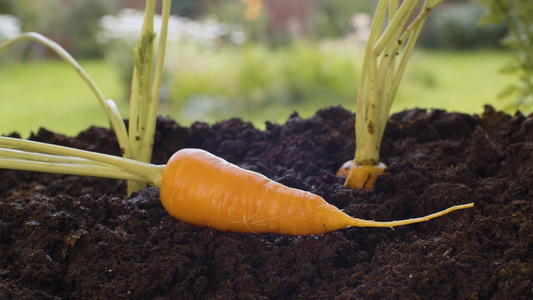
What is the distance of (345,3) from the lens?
31.5 feet

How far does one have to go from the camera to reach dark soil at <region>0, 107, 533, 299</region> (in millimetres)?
1015

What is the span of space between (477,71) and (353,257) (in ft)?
20.9

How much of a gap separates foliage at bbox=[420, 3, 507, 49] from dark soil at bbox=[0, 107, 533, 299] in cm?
835

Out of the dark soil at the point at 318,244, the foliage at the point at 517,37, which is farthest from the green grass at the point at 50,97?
the foliage at the point at 517,37

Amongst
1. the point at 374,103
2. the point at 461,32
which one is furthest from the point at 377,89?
the point at 461,32

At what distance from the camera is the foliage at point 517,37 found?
1984 millimetres

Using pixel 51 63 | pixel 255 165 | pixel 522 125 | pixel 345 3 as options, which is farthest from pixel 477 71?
pixel 51 63

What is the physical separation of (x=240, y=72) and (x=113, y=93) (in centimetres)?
210

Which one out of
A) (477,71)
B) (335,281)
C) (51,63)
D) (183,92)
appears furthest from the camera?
(51,63)

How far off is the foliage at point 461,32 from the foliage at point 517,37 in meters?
7.37

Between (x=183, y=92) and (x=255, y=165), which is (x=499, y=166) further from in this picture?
(x=183, y=92)

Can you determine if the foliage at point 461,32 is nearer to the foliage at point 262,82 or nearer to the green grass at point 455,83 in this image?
the green grass at point 455,83

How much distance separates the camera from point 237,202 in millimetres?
1194

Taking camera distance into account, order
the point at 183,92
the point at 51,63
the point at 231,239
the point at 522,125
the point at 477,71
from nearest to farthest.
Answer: the point at 231,239 → the point at 522,125 → the point at 183,92 → the point at 477,71 → the point at 51,63
